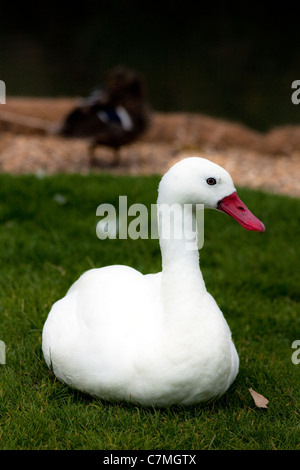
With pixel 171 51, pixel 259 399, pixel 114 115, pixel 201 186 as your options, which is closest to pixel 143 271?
pixel 259 399

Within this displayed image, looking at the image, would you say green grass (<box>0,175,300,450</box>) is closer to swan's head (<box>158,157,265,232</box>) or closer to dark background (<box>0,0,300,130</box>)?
swan's head (<box>158,157,265,232</box>)

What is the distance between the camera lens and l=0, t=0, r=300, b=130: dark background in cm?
1152

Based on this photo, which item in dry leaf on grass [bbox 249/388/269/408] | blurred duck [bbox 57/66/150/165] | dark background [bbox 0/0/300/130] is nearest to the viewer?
dry leaf on grass [bbox 249/388/269/408]

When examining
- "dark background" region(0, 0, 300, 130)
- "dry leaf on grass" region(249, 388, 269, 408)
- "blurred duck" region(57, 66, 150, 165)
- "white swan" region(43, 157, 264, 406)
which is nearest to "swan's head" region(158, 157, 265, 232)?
"white swan" region(43, 157, 264, 406)

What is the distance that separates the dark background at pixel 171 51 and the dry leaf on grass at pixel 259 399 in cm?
873

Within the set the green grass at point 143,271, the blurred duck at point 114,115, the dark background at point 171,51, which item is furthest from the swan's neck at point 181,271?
the dark background at point 171,51

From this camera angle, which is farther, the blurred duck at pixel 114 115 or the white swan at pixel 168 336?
the blurred duck at pixel 114 115

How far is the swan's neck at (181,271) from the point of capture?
2254 millimetres

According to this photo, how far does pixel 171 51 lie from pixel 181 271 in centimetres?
1155

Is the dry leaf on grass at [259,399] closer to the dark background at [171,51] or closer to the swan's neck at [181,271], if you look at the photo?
the swan's neck at [181,271]

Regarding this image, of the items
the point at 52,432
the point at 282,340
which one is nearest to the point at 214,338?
the point at 52,432

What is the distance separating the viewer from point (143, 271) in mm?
3750

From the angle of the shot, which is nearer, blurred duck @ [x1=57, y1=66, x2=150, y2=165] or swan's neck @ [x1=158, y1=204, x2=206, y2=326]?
swan's neck @ [x1=158, y1=204, x2=206, y2=326]

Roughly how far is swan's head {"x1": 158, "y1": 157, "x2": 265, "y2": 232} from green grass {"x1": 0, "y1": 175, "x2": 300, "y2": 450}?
756 mm
